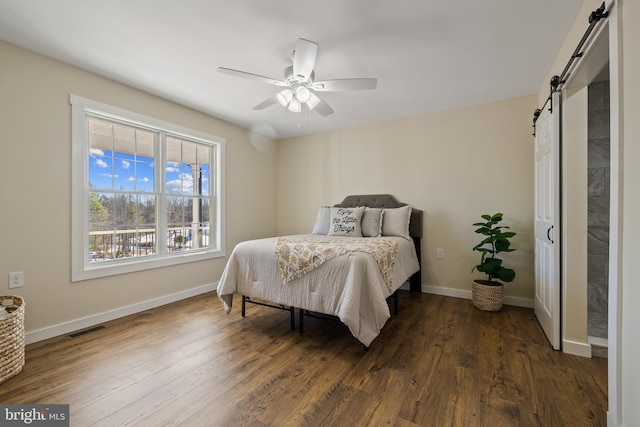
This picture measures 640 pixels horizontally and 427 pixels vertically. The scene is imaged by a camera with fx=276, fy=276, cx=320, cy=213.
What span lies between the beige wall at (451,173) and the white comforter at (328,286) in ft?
4.12

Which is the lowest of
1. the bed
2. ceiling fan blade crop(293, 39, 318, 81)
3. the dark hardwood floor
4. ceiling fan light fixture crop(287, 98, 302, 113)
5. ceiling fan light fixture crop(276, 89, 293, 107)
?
the dark hardwood floor

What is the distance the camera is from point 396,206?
12.6 feet

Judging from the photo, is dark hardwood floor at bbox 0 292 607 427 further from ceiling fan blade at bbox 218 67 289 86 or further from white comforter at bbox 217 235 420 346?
ceiling fan blade at bbox 218 67 289 86

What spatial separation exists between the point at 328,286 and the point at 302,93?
160 cm

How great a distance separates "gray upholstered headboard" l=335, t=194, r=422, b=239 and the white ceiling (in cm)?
141

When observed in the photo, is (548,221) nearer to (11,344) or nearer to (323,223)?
(323,223)

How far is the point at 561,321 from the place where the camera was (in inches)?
82.7

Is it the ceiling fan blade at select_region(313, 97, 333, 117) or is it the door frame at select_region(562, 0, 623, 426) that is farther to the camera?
the ceiling fan blade at select_region(313, 97, 333, 117)

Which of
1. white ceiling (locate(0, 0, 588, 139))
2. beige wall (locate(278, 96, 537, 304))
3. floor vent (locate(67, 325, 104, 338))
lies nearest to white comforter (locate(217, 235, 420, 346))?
floor vent (locate(67, 325, 104, 338))

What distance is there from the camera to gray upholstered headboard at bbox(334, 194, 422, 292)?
12.1 feet

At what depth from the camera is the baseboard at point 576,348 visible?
202 centimetres

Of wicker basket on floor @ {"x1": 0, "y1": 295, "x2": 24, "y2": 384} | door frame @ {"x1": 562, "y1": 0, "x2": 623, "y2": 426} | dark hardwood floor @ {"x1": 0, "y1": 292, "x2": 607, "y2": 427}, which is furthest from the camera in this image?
wicker basket on floor @ {"x1": 0, "y1": 295, "x2": 24, "y2": 384}

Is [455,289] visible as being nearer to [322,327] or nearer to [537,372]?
[537,372]

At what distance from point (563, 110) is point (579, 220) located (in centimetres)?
82
